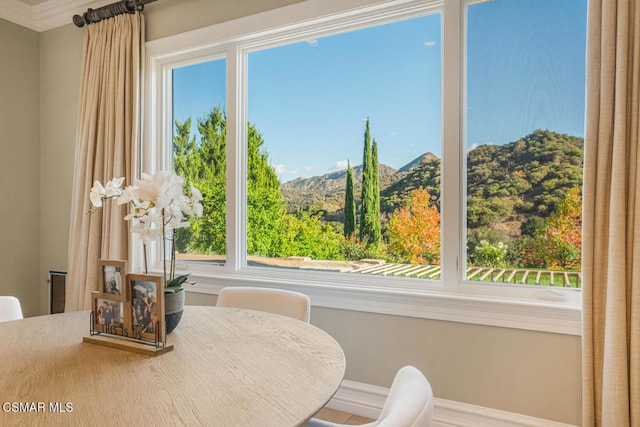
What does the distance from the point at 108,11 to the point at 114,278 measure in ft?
8.73

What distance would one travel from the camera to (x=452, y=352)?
2146 millimetres

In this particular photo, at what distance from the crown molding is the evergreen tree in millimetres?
2450

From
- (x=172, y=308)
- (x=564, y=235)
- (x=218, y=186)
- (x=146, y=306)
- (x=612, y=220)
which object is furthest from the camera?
(x=218, y=186)

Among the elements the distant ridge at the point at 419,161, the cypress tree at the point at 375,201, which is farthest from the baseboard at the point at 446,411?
the distant ridge at the point at 419,161

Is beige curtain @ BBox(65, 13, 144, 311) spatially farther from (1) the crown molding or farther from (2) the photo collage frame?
(2) the photo collage frame

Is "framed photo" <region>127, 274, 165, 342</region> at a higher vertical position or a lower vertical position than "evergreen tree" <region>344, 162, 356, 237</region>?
lower

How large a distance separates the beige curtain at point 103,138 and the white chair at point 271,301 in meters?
1.37

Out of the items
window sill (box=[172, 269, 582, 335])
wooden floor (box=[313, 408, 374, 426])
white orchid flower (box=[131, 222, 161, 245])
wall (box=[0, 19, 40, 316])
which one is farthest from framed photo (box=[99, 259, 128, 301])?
wall (box=[0, 19, 40, 316])

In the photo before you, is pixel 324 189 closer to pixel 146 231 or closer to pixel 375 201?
pixel 375 201

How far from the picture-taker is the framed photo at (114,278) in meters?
1.29

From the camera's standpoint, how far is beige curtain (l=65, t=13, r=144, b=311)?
3068mm

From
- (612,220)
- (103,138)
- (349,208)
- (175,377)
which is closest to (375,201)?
(349,208)

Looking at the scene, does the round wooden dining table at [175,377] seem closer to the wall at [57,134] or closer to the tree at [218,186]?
the tree at [218,186]

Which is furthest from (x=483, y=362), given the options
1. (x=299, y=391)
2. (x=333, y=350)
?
(x=299, y=391)
